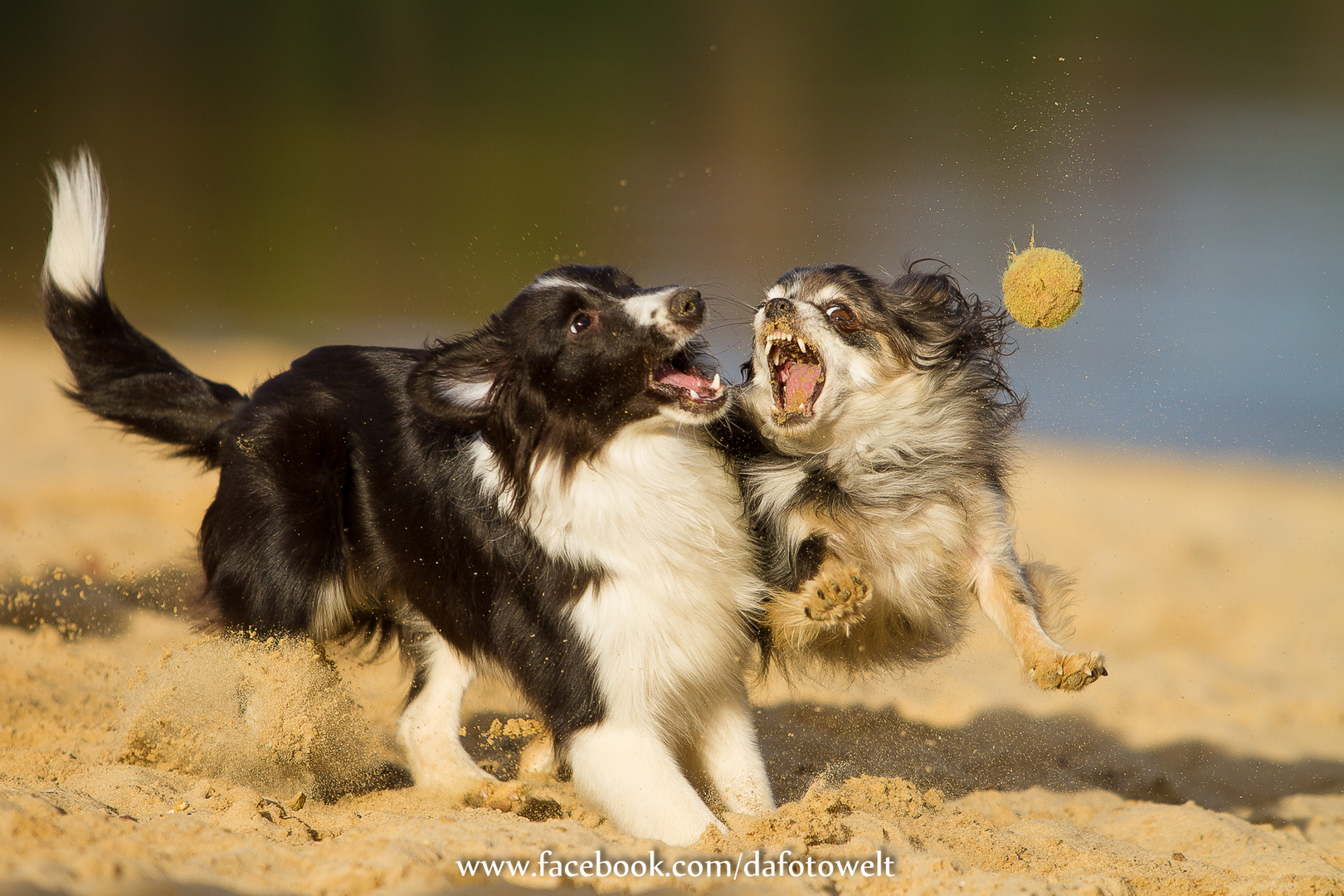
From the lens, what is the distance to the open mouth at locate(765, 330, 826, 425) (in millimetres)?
3652

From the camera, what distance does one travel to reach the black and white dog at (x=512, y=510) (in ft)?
10.4

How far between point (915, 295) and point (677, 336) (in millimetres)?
1257

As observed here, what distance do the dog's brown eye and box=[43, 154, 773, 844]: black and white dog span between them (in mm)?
646

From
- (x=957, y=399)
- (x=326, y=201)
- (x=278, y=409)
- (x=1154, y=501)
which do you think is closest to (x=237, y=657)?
(x=278, y=409)

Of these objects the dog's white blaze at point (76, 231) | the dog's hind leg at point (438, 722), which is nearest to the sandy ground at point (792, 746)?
the dog's hind leg at point (438, 722)

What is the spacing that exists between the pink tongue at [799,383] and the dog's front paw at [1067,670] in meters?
1.21

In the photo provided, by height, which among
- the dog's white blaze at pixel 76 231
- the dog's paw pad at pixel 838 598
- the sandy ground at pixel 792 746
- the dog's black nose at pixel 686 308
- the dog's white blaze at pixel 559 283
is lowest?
the sandy ground at pixel 792 746

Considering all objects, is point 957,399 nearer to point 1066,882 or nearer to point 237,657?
point 1066,882

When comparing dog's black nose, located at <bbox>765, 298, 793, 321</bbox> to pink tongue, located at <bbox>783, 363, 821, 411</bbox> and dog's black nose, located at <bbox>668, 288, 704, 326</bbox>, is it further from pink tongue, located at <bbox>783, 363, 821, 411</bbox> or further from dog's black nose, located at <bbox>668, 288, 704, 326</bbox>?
dog's black nose, located at <bbox>668, 288, 704, 326</bbox>

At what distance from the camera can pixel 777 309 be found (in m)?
3.58

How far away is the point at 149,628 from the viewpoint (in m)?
5.53

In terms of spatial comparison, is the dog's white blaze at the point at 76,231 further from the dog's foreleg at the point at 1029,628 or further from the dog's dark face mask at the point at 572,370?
the dog's foreleg at the point at 1029,628

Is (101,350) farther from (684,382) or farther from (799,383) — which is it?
(799,383)

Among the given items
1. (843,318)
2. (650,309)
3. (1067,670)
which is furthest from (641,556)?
(1067,670)
